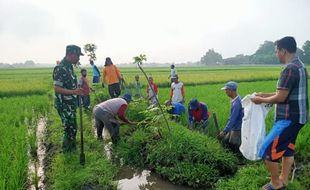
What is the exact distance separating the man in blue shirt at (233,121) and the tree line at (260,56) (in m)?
51.4

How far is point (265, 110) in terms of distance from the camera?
4.40m

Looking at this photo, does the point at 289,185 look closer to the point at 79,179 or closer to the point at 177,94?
the point at 79,179

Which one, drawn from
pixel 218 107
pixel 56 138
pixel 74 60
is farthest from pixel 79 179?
pixel 218 107

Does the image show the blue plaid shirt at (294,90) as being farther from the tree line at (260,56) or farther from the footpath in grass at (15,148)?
the tree line at (260,56)

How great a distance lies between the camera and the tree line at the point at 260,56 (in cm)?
6412

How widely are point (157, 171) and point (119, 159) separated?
102cm

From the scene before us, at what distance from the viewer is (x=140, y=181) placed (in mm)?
4930

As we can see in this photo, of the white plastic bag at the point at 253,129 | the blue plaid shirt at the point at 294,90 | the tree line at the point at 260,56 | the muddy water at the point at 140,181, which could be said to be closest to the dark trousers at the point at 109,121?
the muddy water at the point at 140,181

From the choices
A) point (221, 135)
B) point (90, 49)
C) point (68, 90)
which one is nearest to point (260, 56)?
point (90, 49)

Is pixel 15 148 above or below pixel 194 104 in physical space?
below

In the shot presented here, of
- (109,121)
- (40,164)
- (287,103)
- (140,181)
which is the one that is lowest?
(140,181)

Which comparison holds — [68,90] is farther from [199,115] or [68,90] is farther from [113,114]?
[199,115]

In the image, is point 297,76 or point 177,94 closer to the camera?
point 297,76

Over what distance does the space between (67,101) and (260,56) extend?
7995cm
